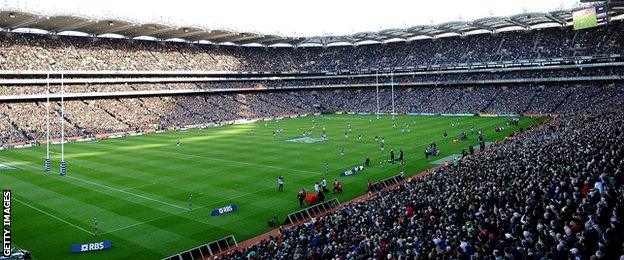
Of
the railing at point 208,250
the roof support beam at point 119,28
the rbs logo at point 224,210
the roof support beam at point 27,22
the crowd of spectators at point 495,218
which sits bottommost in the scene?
the railing at point 208,250

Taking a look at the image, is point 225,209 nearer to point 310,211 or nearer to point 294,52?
point 310,211

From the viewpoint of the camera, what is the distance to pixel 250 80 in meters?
106

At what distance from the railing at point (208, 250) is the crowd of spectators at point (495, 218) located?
2.33 metres

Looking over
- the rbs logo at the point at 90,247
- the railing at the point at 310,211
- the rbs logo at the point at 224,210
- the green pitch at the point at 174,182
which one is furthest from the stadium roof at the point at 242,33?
the railing at the point at 310,211

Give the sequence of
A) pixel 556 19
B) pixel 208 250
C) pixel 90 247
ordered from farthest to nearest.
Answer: pixel 556 19 → pixel 90 247 → pixel 208 250

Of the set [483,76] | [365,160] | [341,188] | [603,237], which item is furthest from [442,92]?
[603,237]

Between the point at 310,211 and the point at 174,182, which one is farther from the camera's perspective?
the point at 174,182

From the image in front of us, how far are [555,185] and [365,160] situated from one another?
2459 cm

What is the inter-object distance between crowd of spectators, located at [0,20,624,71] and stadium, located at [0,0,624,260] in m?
0.37

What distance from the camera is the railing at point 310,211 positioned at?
2529cm

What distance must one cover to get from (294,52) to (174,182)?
285 feet

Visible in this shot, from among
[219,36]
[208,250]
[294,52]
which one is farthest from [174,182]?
[294,52]

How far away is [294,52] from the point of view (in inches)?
4680

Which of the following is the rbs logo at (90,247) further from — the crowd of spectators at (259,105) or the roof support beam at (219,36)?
the roof support beam at (219,36)
